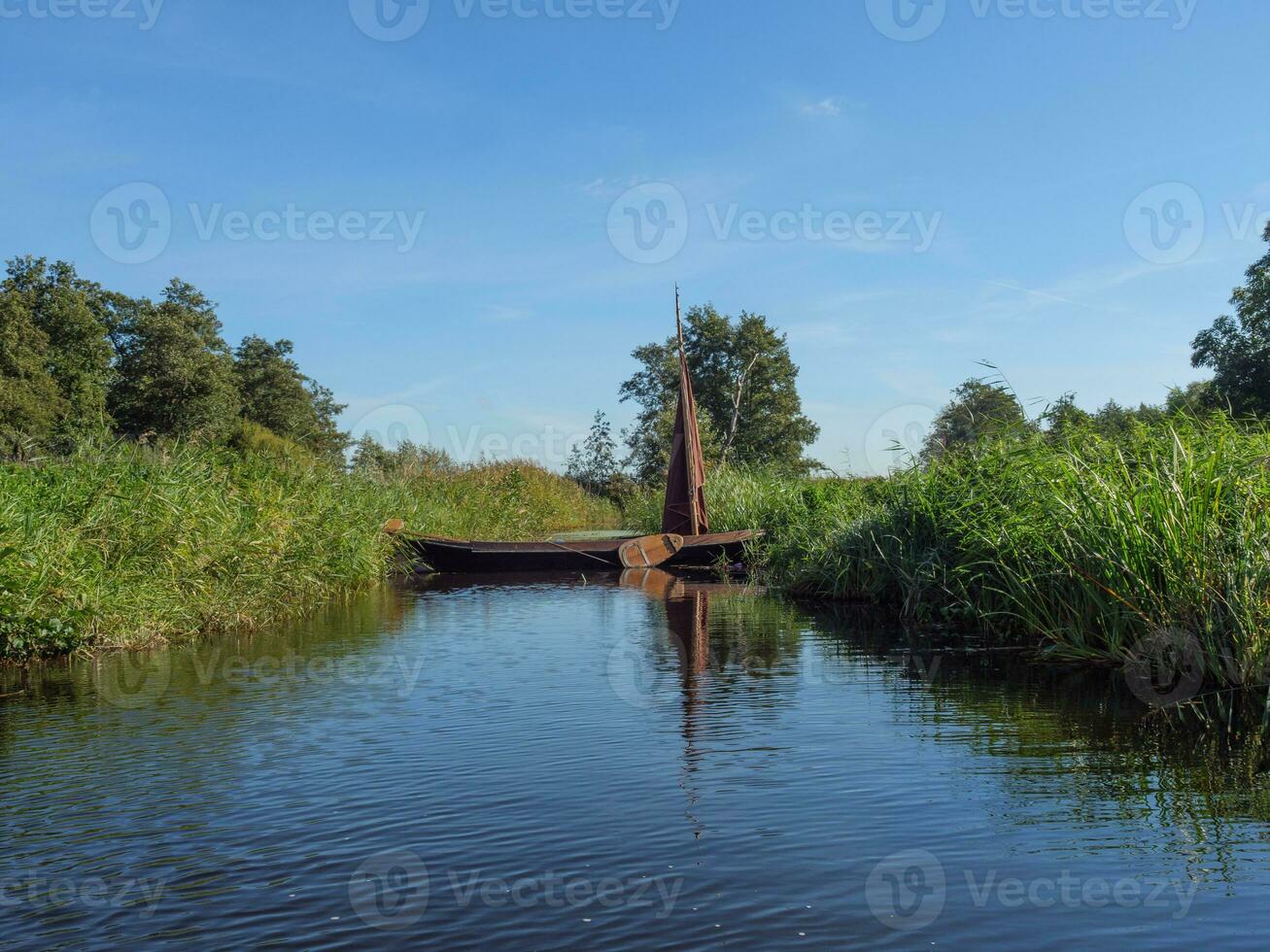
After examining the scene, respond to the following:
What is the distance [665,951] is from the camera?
155 inches

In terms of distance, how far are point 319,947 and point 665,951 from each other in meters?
1.30

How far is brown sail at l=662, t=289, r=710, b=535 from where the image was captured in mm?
25130

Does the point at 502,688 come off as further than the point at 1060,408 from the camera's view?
No

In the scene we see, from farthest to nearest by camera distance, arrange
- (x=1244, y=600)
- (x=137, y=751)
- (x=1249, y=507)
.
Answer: (x=1249, y=507) → (x=1244, y=600) → (x=137, y=751)

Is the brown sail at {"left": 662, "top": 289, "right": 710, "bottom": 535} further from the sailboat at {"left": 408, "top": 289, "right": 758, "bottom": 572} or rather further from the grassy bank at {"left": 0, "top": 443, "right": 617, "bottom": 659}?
the grassy bank at {"left": 0, "top": 443, "right": 617, "bottom": 659}

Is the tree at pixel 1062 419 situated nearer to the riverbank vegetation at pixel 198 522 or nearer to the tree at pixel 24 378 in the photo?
the riverbank vegetation at pixel 198 522

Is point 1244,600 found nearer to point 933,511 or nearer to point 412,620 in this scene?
point 933,511

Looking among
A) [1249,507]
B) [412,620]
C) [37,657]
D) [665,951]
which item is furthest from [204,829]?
[412,620]

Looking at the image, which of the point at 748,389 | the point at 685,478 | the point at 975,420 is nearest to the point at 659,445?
the point at 748,389

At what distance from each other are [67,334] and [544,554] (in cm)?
3417

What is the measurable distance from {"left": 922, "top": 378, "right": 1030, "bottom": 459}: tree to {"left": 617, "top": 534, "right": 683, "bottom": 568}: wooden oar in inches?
381

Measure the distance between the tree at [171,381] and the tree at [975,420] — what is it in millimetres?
37055

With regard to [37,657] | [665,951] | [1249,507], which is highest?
[1249,507]

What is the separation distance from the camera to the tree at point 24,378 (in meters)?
40.4
